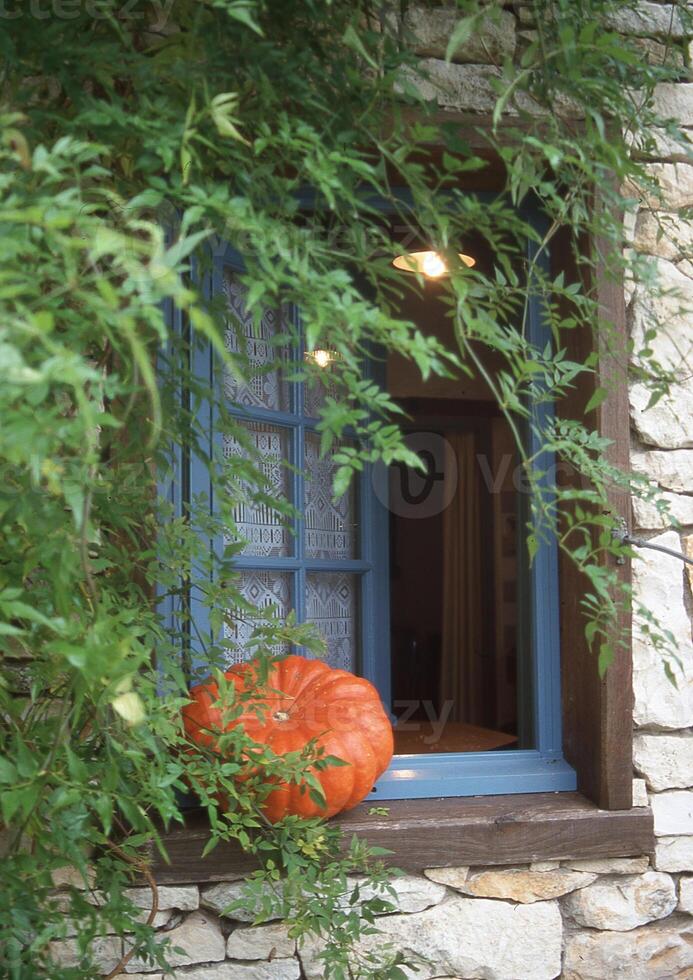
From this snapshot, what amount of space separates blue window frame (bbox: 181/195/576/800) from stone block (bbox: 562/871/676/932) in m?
0.23

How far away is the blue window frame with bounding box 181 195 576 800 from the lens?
7.67 ft

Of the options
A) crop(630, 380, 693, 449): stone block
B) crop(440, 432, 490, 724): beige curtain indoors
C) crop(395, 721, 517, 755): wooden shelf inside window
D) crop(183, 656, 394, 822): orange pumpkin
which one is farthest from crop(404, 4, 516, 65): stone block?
Answer: crop(440, 432, 490, 724): beige curtain indoors

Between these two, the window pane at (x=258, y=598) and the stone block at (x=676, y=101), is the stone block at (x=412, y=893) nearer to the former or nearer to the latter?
the window pane at (x=258, y=598)

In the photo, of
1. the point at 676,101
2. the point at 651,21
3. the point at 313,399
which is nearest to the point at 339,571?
the point at 313,399

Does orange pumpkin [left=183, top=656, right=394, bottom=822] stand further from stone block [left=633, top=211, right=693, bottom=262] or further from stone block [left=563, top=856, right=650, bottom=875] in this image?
stone block [left=633, top=211, right=693, bottom=262]

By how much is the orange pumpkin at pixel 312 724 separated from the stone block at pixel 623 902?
541mm

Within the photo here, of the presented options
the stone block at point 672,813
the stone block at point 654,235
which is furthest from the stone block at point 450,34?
the stone block at point 672,813

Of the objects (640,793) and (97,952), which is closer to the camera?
(97,952)

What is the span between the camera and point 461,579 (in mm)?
6629

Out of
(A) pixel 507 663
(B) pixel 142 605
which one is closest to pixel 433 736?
(A) pixel 507 663

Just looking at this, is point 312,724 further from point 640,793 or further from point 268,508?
point 640,793

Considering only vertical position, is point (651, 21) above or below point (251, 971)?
above

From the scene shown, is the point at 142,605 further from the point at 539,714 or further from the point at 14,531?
the point at 539,714

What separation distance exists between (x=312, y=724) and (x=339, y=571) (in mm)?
631
